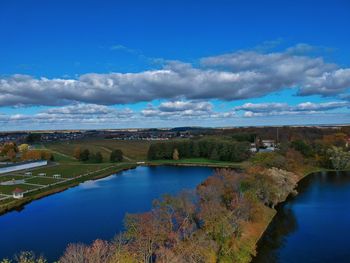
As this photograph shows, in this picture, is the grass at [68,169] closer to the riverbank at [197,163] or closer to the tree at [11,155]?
the riverbank at [197,163]

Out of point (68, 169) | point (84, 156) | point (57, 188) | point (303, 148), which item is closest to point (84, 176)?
point (68, 169)

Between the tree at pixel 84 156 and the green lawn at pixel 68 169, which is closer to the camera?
the green lawn at pixel 68 169

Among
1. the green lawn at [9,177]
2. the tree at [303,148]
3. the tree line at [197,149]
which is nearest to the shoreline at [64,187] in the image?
the tree line at [197,149]

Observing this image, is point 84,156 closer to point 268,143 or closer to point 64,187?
point 64,187

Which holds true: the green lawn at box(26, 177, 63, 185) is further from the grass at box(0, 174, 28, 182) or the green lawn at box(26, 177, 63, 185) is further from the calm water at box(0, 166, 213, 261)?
the calm water at box(0, 166, 213, 261)

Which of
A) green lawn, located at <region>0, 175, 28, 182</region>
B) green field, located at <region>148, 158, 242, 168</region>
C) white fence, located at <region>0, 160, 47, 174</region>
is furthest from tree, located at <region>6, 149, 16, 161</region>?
green field, located at <region>148, 158, 242, 168</region>
